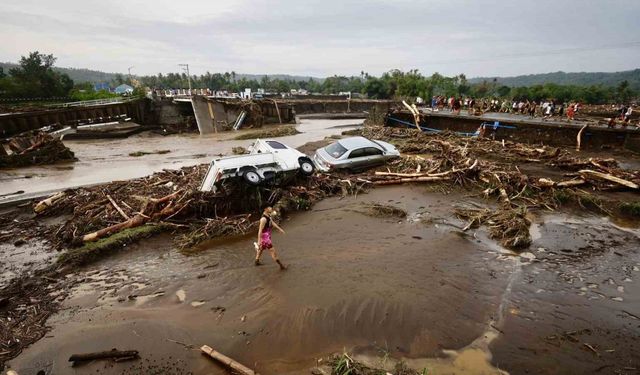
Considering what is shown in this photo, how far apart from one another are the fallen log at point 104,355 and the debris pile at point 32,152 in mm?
16834

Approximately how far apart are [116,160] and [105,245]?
13905 mm

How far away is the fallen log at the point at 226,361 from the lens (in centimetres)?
434

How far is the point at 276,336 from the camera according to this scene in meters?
5.07

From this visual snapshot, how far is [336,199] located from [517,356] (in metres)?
6.88

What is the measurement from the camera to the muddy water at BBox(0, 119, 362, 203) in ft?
46.7

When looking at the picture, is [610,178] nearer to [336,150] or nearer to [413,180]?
[413,180]

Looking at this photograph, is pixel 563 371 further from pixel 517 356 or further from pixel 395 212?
pixel 395 212

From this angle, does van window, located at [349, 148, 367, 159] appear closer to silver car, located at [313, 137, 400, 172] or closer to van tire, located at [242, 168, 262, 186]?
silver car, located at [313, 137, 400, 172]

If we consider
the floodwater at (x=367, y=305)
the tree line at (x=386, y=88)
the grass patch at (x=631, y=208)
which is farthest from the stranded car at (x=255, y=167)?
the tree line at (x=386, y=88)

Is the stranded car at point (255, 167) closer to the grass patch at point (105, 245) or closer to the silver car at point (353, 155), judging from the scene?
the grass patch at point (105, 245)

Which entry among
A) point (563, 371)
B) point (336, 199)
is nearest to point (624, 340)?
point (563, 371)

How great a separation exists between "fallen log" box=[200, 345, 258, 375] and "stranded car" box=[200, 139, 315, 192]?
16.8 feet

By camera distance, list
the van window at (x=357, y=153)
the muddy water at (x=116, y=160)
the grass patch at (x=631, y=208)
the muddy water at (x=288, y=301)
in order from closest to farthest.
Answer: the muddy water at (x=288, y=301)
the grass patch at (x=631, y=208)
the van window at (x=357, y=153)
the muddy water at (x=116, y=160)

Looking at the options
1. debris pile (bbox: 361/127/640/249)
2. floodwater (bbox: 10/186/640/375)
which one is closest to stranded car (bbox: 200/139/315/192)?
floodwater (bbox: 10/186/640/375)
